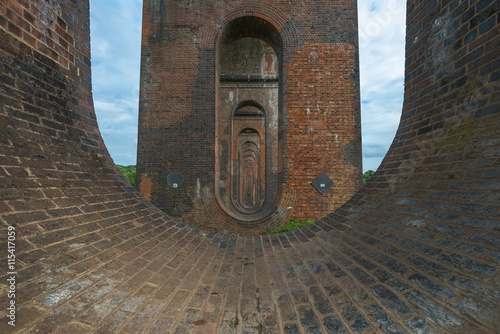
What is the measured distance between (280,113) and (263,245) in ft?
16.9

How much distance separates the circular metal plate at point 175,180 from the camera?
7.74 meters

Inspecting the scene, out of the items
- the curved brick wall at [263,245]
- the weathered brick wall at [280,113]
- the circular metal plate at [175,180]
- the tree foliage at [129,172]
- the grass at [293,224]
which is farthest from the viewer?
the tree foliage at [129,172]

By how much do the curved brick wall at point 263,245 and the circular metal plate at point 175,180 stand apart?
165 inches

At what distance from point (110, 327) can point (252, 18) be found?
8605mm

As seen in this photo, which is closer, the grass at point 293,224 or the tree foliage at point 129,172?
the grass at point 293,224

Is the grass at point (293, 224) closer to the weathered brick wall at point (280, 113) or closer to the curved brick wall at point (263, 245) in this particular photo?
the weathered brick wall at point (280, 113)

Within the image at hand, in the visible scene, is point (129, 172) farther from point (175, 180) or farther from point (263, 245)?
point (263, 245)

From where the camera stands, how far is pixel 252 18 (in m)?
7.92

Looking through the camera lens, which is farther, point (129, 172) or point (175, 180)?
point (129, 172)

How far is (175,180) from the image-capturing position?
775 centimetres

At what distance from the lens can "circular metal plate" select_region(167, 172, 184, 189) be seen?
305 inches

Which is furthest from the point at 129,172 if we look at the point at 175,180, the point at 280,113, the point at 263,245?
the point at 263,245

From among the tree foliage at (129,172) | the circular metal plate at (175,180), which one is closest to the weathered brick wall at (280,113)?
the circular metal plate at (175,180)

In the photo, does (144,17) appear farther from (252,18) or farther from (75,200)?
(75,200)
